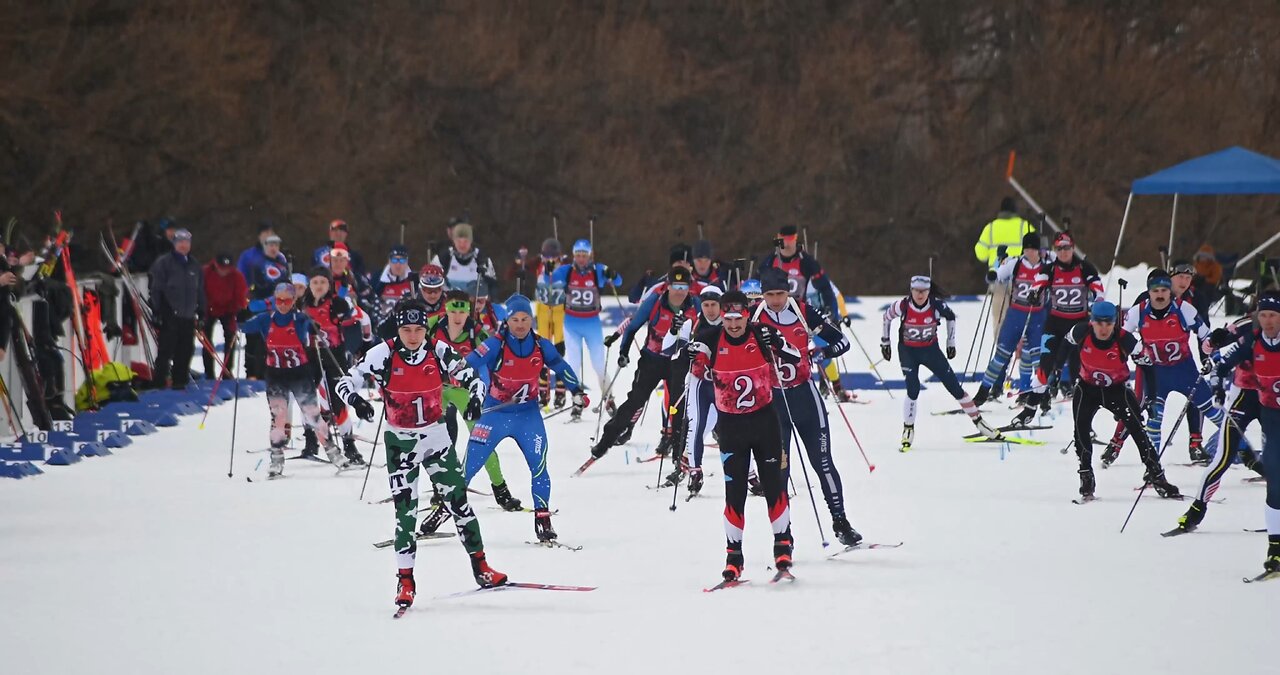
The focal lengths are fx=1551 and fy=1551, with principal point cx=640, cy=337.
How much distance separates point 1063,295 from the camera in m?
15.2

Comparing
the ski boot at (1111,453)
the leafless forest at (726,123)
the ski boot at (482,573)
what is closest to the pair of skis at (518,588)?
the ski boot at (482,573)

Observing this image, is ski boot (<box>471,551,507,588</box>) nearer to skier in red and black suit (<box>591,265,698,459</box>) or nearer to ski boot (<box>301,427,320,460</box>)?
skier in red and black suit (<box>591,265,698,459</box>)

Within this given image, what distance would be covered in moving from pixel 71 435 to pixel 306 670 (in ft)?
27.9

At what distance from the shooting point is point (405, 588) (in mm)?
8391

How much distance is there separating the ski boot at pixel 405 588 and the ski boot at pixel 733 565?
1799 mm

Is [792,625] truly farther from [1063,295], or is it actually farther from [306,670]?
[1063,295]

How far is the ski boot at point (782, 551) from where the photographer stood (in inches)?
355

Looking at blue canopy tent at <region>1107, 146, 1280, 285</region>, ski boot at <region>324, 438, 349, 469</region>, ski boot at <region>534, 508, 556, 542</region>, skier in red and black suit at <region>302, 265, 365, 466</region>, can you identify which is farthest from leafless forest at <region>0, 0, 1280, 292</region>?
ski boot at <region>534, 508, 556, 542</region>

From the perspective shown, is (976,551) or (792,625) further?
(976,551)

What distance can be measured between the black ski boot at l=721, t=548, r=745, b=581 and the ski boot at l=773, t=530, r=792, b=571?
22 cm

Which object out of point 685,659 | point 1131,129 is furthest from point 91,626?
point 1131,129

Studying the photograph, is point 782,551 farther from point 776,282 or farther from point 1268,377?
point 1268,377

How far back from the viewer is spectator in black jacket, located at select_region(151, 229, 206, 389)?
59.0 feet

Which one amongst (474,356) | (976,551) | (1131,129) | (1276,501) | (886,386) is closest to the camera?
(1276,501)
